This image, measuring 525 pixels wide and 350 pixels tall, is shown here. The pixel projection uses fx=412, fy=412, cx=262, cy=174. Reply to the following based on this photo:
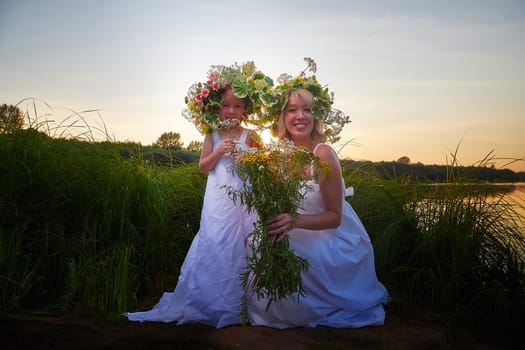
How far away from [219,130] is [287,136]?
27.1 inches

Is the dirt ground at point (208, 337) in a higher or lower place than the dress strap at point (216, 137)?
lower

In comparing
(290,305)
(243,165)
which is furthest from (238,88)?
(290,305)

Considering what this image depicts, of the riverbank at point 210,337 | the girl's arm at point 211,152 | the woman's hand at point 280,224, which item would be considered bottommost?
the riverbank at point 210,337

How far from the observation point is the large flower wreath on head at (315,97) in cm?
366

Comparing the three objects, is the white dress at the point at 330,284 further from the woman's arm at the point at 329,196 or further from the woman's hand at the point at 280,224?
the woman's hand at the point at 280,224

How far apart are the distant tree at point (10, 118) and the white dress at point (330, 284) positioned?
367 centimetres

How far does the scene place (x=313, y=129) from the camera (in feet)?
12.3

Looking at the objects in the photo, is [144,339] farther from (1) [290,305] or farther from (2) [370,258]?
(2) [370,258]

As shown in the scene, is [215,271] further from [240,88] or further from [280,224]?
[240,88]

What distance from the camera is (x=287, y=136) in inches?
148

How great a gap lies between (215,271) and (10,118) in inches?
136

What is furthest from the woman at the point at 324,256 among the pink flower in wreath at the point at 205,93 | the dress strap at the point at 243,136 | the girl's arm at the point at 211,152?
the pink flower in wreath at the point at 205,93

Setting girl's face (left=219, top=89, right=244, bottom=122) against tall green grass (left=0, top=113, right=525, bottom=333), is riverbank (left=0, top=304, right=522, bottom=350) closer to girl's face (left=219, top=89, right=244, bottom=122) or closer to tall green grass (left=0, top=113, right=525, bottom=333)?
tall green grass (left=0, top=113, right=525, bottom=333)

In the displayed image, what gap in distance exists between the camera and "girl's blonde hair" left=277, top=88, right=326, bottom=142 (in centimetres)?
360
